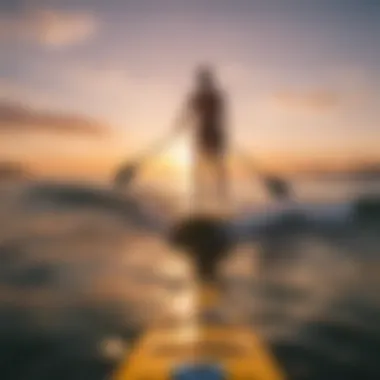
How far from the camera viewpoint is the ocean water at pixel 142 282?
4.67 feet

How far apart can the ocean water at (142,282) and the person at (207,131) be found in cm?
7

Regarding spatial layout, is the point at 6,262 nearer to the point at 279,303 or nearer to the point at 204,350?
the point at 204,350

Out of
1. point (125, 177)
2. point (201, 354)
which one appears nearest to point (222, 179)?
point (125, 177)

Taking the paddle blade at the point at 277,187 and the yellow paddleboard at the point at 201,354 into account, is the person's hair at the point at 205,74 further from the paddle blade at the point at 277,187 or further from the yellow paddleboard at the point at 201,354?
the yellow paddleboard at the point at 201,354

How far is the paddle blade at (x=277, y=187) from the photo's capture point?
1.46 meters

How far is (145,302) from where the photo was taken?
4.70ft

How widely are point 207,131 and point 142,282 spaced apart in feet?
1.11

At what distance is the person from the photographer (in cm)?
144

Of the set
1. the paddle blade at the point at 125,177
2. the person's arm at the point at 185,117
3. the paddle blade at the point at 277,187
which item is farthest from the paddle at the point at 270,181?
the paddle blade at the point at 125,177

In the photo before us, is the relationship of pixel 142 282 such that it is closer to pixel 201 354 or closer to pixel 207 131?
pixel 201 354

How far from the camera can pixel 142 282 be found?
56.6 inches

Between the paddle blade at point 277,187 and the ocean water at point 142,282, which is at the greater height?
the paddle blade at point 277,187

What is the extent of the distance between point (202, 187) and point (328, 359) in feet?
1.42

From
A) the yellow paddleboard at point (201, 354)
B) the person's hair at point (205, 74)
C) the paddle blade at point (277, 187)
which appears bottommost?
the yellow paddleboard at point (201, 354)
